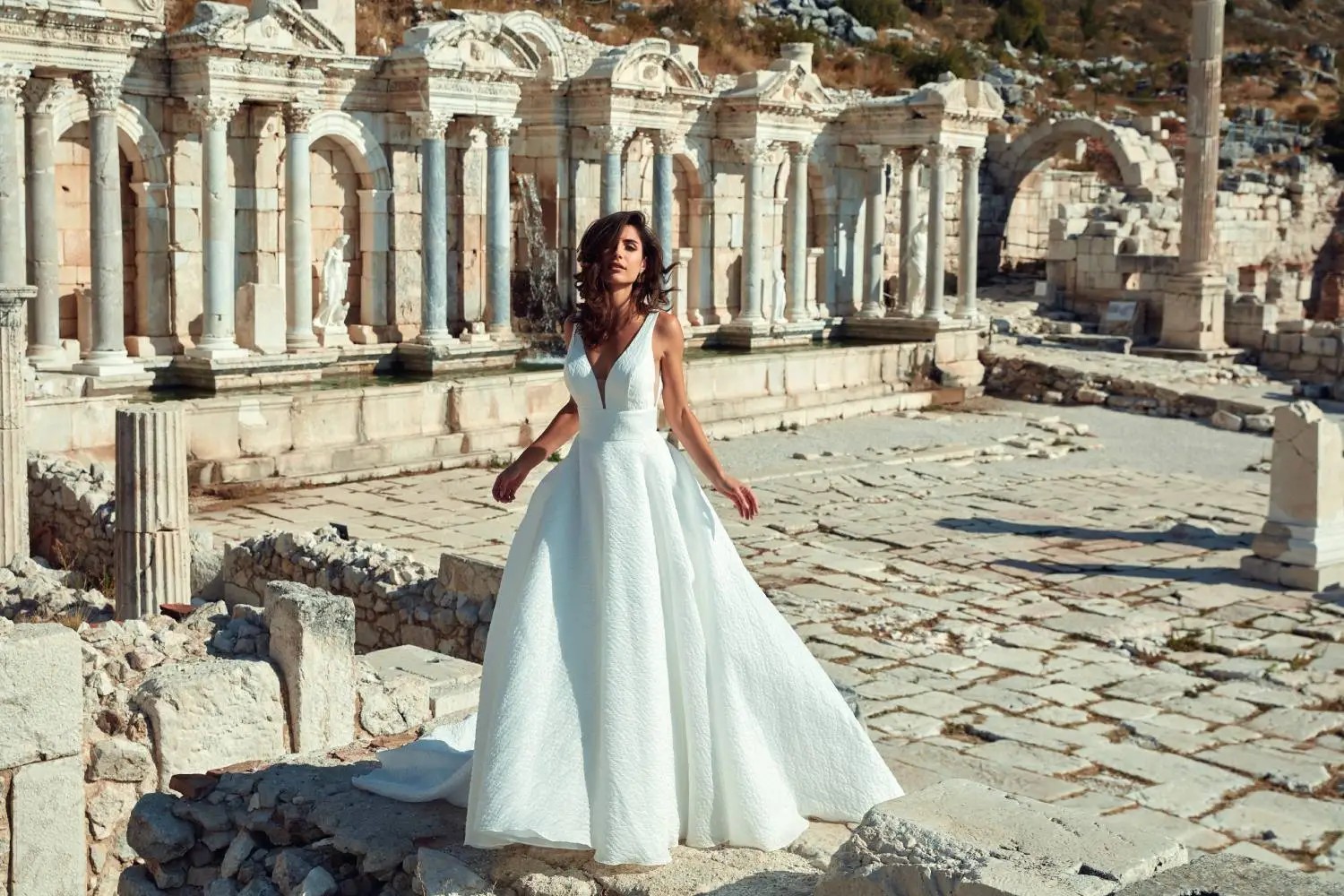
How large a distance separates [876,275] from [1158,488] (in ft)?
27.3

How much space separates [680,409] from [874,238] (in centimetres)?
2015

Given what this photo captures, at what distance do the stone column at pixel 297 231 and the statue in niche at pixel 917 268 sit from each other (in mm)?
9890

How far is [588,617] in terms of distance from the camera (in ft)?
15.4

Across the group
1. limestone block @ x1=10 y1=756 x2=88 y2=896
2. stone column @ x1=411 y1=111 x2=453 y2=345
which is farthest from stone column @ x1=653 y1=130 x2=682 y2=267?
limestone block @ x1=10 y1=756 x2=88 y2=896

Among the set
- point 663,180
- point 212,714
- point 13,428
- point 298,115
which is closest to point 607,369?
point 212,714

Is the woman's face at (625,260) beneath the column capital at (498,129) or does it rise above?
beneath

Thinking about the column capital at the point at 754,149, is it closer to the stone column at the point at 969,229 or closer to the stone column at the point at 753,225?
the stone column at the point at 753,225

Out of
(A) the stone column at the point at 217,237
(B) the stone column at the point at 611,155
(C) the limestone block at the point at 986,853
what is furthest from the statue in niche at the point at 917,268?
(C) the limestone block at the point at 986,853

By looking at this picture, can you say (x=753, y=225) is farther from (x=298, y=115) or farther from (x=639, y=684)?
(x=639, y=684)

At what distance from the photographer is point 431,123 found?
18094mm

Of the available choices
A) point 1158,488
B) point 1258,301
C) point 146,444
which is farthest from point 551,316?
point 1258,301

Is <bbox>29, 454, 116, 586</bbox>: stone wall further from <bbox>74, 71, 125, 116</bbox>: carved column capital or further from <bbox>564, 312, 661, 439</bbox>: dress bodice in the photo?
<bbox>564, 312, 661, 439</bbox>: dress bodice

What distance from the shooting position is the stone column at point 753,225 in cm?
2241

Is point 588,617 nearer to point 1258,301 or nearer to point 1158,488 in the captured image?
point 1158,488
